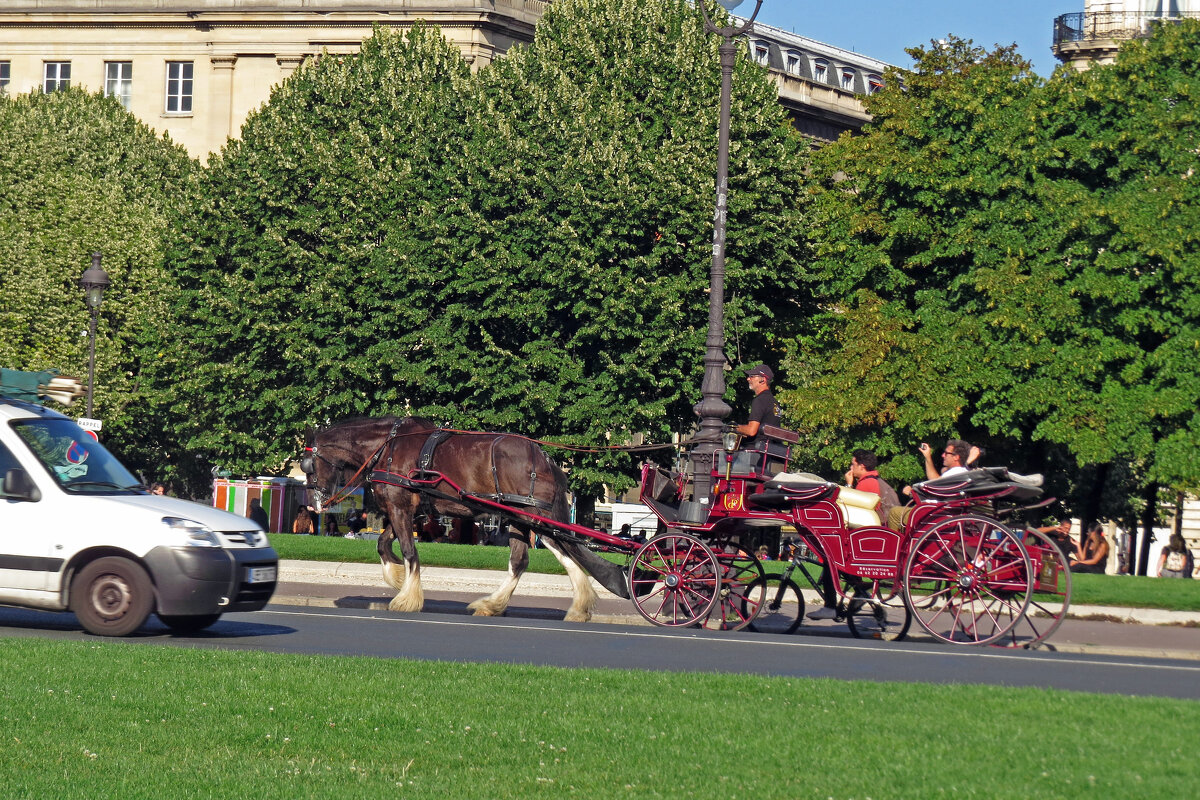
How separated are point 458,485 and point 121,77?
178 ft

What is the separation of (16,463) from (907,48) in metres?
27.6

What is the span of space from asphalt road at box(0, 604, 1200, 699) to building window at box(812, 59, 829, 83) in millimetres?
82375

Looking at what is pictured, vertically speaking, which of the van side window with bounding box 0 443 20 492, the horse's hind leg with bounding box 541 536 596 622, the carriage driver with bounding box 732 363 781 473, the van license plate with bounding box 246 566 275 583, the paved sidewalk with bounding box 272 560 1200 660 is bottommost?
the paved sidewalk with bounding box 272 560 1200 660

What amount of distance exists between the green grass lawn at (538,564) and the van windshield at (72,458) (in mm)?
9535

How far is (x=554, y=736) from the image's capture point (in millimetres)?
8656

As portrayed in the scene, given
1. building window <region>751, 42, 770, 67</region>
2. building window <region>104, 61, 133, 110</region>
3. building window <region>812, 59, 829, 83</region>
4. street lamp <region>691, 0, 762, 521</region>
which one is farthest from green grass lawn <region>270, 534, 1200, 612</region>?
building window <region>812, 59, 829, 83</region>

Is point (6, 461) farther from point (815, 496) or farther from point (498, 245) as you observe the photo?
point (498, 245)

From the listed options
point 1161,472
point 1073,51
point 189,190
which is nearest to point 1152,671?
point 1161,472

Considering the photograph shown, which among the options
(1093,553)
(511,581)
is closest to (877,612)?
(511,581)

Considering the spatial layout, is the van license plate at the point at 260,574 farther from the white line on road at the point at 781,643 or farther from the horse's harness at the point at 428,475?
the horse's harness at the point at 428,475

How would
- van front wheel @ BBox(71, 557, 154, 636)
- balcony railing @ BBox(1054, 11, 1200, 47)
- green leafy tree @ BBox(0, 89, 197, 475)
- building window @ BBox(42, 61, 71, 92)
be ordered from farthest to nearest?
1. building window @ BBox(42, 61, 71, 92)
2. balcony railing @ BBox(1054, 11, 1200, 47)
3. green leafy tree @ BBox(0, 89, 197, 475)
4. van front wheel @ BBox(71, 557, 154, 636)

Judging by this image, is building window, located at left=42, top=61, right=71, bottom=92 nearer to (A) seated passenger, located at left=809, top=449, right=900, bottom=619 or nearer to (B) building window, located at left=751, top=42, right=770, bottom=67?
(B) building window, located at left=751, top=42, right=770, bottom=67

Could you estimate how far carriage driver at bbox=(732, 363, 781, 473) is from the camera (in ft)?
54.5

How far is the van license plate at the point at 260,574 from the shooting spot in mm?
14086
